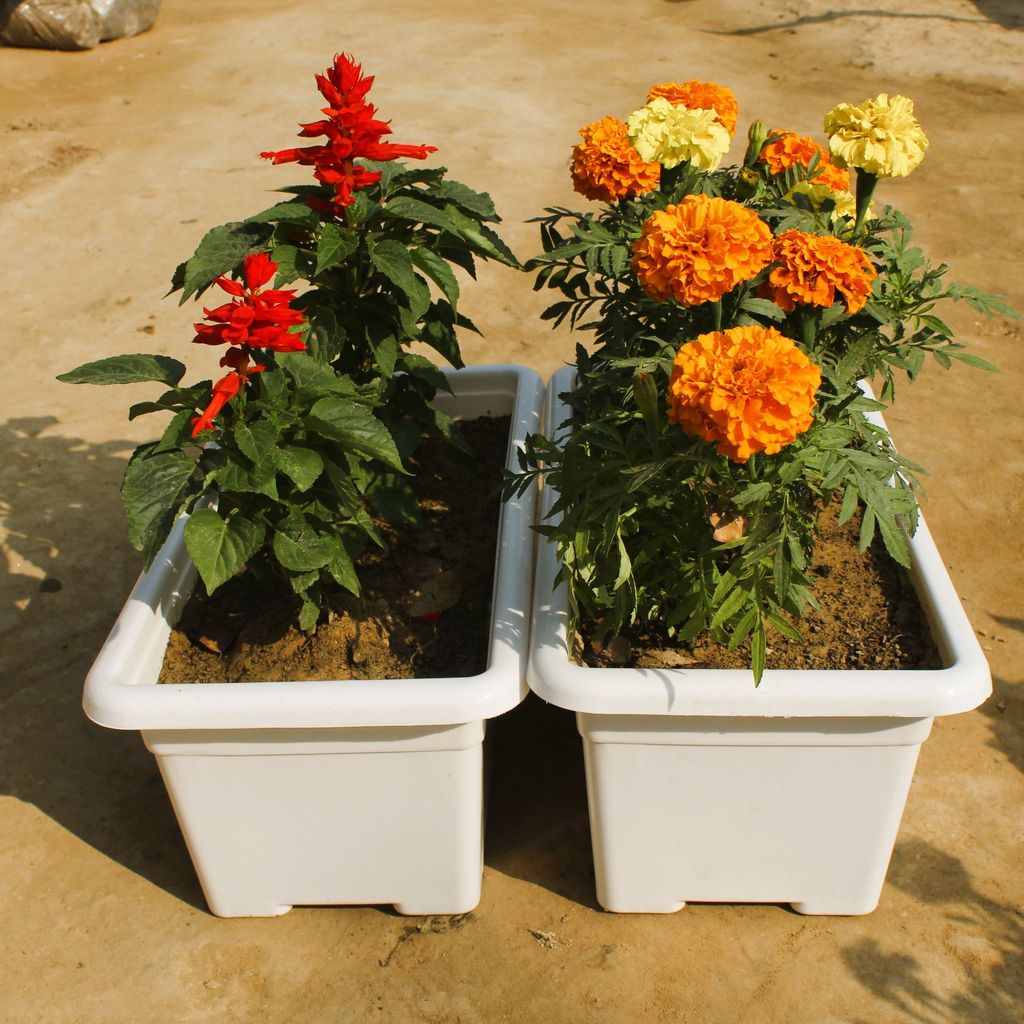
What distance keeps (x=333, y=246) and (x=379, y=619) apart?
67 cm

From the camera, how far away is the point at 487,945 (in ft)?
6.98

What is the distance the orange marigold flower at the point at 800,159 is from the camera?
6.55 ft

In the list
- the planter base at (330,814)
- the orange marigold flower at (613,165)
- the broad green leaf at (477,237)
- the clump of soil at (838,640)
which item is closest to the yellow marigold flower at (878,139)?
the orange marigold flower at (613,165)

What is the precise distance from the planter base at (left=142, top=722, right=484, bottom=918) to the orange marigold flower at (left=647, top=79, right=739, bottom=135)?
1091 mm

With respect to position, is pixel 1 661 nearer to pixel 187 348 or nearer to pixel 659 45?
pixel 187 348

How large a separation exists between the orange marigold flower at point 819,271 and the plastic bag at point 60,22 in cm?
656

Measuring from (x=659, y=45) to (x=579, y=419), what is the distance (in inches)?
216

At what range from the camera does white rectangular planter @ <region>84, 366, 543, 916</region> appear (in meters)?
1.84

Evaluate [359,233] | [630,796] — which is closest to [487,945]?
[630,796]

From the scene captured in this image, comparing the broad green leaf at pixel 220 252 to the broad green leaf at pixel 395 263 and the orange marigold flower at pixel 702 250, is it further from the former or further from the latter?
the orange marigold flower at pixel 702 250

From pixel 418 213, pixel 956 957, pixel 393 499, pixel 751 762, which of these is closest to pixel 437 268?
pixel 418 213

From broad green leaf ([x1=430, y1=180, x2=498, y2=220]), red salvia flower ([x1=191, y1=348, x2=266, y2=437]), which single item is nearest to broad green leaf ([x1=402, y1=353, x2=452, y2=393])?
broad green leaf ([x1=430, y1=180, x2=498, y2=220])

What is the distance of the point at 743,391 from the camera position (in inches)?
58.6

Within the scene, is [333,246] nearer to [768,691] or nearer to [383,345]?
[383,345]
